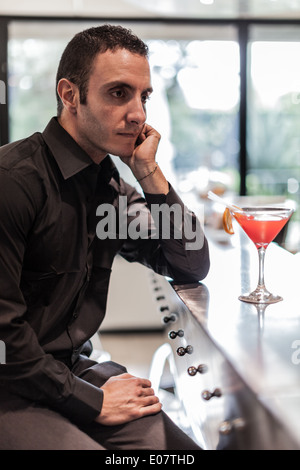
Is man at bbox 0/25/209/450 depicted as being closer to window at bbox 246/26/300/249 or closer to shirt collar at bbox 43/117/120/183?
shirt collar at bbox 43/117/120/183

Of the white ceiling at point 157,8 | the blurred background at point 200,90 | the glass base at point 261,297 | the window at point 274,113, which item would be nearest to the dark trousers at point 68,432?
the glass base at point 261,297

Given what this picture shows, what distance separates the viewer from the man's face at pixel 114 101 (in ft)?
4.47

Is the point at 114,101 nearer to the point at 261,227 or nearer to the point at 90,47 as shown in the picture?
the point at 90,47

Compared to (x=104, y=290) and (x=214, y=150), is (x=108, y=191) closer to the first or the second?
(x=104, y=290)

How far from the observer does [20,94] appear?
4.15m

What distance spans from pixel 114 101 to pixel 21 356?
611 millimetres

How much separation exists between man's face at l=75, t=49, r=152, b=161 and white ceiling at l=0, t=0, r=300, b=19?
8.26 ft

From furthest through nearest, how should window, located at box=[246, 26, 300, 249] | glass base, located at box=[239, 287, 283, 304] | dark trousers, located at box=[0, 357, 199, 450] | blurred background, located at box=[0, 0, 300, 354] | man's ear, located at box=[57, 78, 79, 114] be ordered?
window, located at box=[246, 26, 300, 249] < blurred background, located at box=[0, 0, 300, 354] < man's ear, located at box=[57, 78, 79, 114] < glass base, located at box=[239, 287, 283, 304] < dark trousers, located at box=[0, 357, 199, 450]

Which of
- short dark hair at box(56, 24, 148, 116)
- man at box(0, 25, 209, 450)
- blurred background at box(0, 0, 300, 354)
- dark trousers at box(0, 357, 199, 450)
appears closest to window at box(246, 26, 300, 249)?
blurred background at box(0, 0, 300, 354)

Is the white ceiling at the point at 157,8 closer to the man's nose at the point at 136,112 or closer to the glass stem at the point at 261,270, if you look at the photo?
the man's nose at the point at 136,112

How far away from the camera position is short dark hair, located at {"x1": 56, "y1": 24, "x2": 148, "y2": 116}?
1378mm

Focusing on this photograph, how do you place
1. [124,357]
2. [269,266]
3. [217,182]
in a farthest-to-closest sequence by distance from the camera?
[217,182], [124,357], [269,266]

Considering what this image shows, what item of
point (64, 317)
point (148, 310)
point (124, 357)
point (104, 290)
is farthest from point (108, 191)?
point (148, 310)

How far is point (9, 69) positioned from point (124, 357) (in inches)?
83.0
